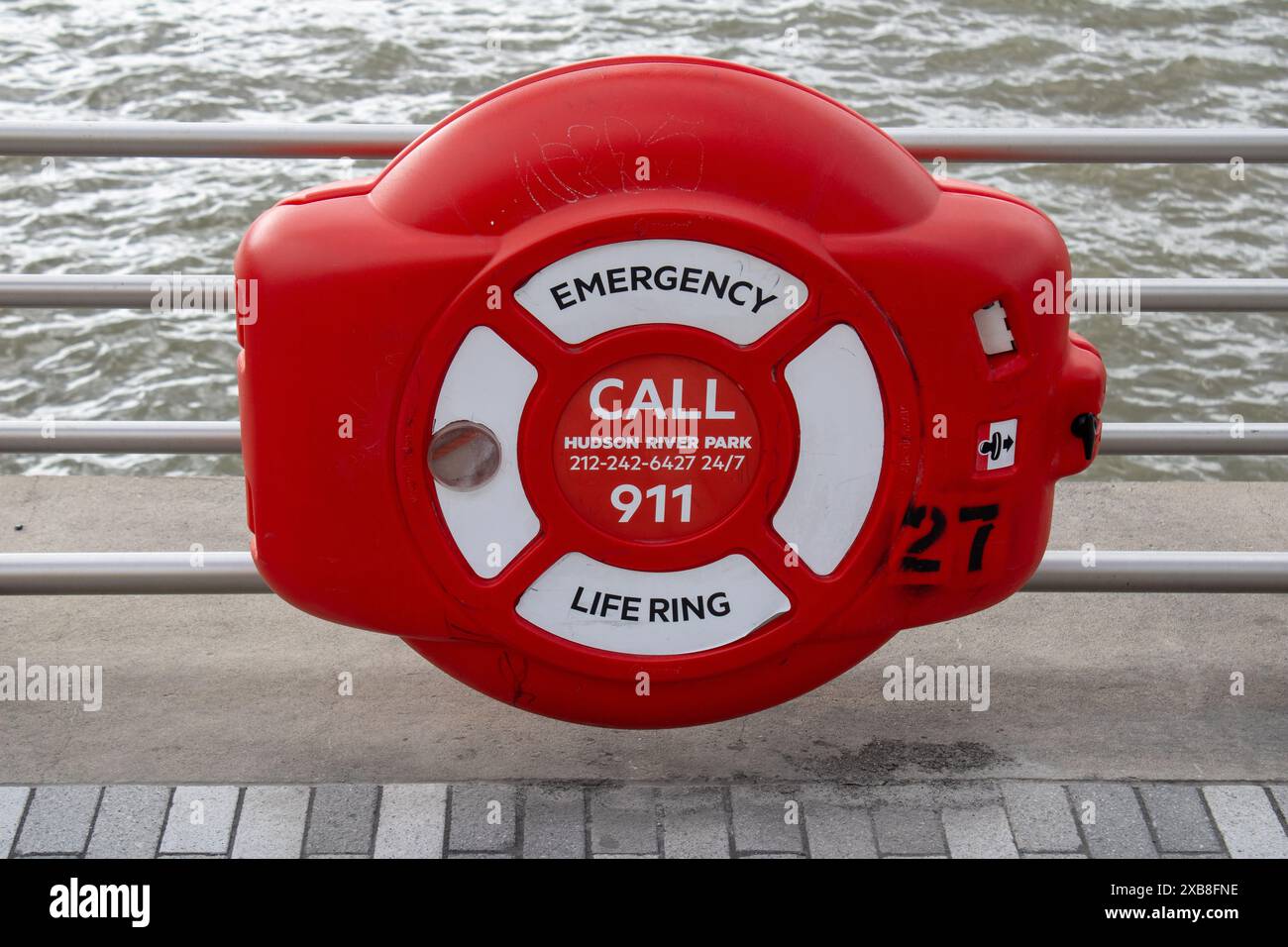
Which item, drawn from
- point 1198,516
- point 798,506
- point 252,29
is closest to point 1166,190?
point 1198,516

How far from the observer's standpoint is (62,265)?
206 inches

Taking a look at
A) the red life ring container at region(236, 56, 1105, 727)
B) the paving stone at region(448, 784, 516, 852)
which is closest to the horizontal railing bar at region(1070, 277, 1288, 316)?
the red life ring container at region(236, 56, 1105, 727)

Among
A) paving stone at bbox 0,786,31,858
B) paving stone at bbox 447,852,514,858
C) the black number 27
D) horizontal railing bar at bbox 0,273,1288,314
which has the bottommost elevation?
paving stone at bbox 447,852,514,858

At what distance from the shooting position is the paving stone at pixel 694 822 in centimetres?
Result: 239

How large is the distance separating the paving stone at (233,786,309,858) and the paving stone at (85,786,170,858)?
0.12 meters

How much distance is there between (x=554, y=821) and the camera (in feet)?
8.00

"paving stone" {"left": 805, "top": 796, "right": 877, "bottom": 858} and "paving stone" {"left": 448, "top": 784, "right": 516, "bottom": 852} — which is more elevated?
"paving stone" {"left": 805, "top": 796, "right": 877, "bottom": 858}

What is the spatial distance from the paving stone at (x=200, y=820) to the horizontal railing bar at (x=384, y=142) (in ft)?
3.35

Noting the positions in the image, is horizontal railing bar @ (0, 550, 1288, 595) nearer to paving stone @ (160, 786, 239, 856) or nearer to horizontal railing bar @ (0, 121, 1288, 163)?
paving stone @ (160, 786, 239, 856)

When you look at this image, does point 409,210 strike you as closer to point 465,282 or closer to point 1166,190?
point 465,282

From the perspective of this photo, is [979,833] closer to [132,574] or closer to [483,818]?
[483,818]

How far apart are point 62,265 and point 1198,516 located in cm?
369

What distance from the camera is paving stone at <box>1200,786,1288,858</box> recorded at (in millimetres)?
2414

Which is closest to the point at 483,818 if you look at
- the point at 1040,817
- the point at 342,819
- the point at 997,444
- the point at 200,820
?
A: the point at 342,819
